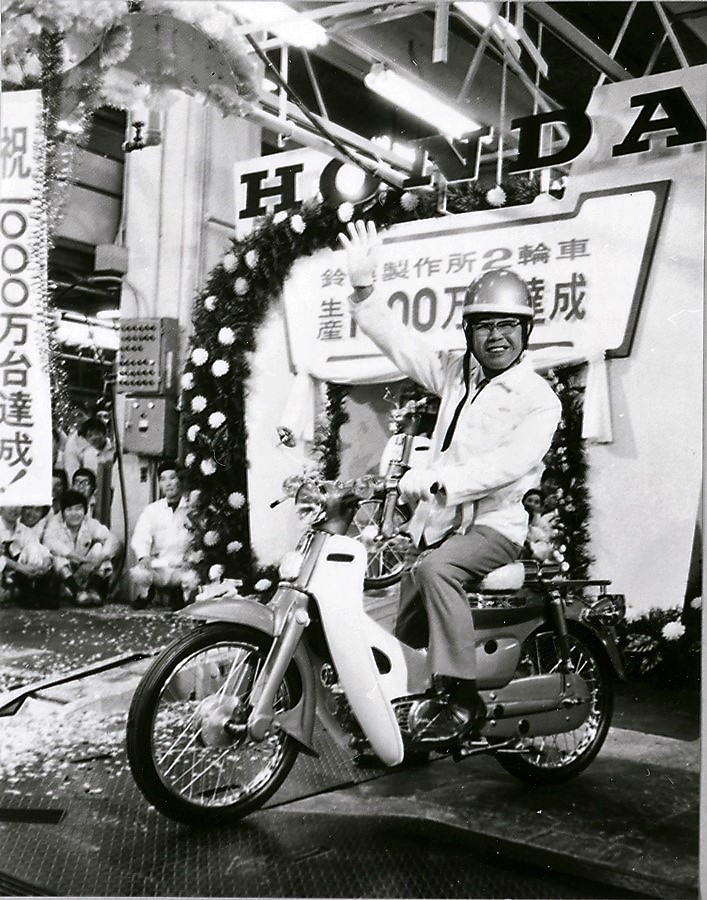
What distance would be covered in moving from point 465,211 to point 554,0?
85cm

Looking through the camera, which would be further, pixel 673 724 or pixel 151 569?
pixel 151 569

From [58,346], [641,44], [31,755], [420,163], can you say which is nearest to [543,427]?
[420,163]

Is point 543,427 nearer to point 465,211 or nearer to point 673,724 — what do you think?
point 465,211

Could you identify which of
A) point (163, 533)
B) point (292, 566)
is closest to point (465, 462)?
point (292, 566)

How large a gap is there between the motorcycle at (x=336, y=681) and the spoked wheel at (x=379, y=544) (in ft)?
0.26

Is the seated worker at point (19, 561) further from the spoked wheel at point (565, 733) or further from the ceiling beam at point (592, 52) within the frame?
the ceiling beam at point (592, 52)

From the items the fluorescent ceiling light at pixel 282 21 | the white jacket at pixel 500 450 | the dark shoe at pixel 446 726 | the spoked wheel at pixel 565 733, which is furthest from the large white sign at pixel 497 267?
the dark shoe at pixel 446 726

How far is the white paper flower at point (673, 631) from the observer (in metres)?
3.01

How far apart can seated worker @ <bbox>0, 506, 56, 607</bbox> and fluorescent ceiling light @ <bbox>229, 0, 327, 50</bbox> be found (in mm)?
1919

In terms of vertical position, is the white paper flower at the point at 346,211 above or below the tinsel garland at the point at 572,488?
above

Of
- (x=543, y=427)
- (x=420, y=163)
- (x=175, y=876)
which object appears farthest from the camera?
(x=420, y=163)

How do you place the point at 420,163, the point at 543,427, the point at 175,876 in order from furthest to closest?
the point at 420,163 < the point at 543,427 < the point at 175,876

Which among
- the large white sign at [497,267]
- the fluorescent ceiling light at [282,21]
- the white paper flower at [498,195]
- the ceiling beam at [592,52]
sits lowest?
the large white sign at [497,267]

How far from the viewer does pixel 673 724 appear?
3025mm
